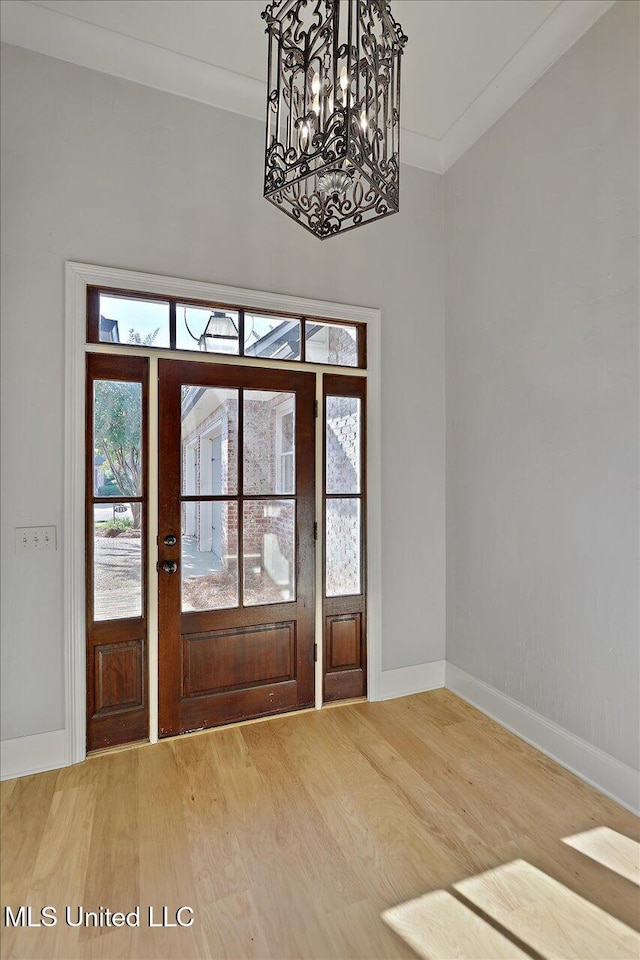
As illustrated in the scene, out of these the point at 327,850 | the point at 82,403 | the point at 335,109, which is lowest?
the point at 327,850

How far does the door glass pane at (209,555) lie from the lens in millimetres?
2631

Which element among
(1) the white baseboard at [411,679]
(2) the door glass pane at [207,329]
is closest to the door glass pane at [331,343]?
(2) the door glass pane at [207,329]

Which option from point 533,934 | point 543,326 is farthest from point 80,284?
point 533,934

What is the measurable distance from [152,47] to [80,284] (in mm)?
1266

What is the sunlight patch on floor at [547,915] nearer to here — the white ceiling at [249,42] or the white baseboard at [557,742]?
the white baseboard at [557,742]

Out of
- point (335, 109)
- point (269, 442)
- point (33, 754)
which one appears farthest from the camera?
point (269, 442)

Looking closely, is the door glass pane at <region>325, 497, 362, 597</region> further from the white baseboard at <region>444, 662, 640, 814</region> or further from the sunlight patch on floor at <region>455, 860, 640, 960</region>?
the sunlight patch on floor at <region>455, 860, 640, 960</region>

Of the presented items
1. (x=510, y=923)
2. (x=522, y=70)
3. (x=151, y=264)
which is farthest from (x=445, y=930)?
(x=522, y=70)

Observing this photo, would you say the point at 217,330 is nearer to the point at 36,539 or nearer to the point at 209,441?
the point at 209,441

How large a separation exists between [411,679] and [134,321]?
263 centimetres

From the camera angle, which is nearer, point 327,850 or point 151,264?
point 327,850

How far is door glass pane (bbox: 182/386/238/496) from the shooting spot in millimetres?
2623

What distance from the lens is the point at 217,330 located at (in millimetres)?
2717

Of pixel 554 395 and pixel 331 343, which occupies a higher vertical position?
pixel 331 343
